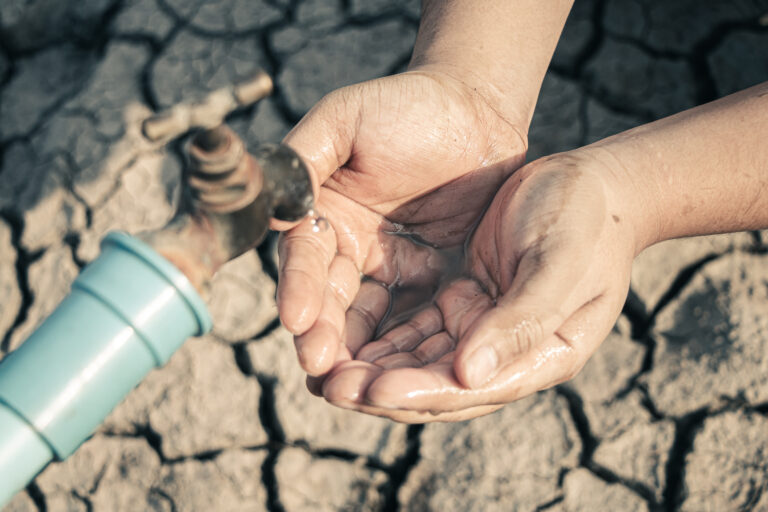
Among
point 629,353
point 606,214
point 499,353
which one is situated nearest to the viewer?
point 499,353

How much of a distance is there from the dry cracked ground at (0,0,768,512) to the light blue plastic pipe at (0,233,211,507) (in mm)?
873

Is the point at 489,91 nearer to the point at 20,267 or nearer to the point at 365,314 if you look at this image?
the point at 365,314

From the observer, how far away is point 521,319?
3.44ft

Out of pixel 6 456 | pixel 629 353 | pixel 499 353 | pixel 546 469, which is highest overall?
pixel 6 456

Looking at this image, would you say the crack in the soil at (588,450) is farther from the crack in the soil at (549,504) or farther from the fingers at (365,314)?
the fingers at (365,314)

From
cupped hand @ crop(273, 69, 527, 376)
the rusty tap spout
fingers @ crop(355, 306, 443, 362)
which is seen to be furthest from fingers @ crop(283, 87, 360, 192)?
fingers @ crop(355, 306, 443, 362)

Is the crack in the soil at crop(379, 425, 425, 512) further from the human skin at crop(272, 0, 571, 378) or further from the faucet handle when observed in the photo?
the faucet handle

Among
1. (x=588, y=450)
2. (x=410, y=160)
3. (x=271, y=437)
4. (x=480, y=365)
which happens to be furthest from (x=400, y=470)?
(x=410, y=160)

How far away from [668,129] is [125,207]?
1.64m

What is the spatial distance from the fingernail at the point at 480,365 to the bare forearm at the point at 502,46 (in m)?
0.80

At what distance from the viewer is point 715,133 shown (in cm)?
136

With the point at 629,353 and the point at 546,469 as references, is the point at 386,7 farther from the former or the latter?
the point at 546,469

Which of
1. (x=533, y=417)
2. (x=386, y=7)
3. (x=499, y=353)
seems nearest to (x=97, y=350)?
(x=499, y=353)

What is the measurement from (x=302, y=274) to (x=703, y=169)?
0.94 metres
